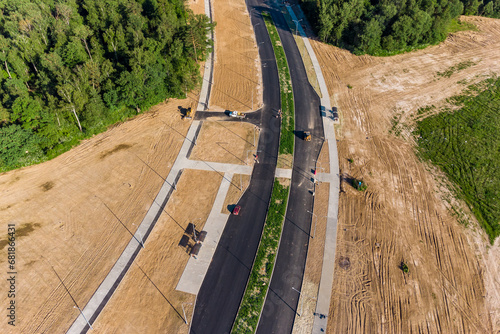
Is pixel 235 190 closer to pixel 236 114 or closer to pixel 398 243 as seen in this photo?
pixel 236 114

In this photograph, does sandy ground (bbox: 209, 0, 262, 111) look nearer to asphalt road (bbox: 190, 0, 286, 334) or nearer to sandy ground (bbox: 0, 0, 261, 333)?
asphalt road (bbox: 190, 0, 286, 334)

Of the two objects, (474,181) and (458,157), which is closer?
(474,181)

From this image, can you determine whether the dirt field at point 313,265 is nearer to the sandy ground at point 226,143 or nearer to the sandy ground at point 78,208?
the sandy ground at point 226,143

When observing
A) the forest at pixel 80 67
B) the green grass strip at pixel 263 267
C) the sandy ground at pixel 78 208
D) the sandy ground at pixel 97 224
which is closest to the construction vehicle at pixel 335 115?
the green grass strip at pixel 263 267

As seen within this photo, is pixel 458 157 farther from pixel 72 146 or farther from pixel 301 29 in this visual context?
pixel 72 146

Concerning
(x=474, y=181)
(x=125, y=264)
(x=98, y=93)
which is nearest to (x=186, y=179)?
(x=125, y=264)

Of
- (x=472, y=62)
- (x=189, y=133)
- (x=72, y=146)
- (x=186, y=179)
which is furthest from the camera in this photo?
(x=472, y=62)

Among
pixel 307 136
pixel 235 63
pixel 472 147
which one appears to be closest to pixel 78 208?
pixel 307 136
